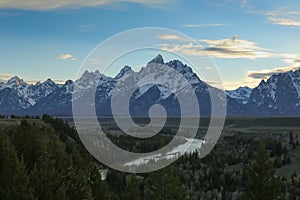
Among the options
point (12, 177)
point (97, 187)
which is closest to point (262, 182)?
point (97, 187)

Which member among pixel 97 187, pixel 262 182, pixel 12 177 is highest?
pixel 262 182

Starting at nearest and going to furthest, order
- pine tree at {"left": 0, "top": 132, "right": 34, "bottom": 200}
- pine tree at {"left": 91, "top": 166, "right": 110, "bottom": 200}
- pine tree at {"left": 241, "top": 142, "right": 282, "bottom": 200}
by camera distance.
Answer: pine tree at {"left": 241, "top": 142, "right": 282, "bottom": 200}
pine tree at {"left": 0, "top": 132, "right": 34, "bottom": 200}
pine tree at {"left": 91, "top": 166, "right": 110, "bottom": 200}

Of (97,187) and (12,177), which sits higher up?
(12,177)

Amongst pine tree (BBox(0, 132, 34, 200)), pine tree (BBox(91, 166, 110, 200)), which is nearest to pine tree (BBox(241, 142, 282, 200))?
pine tree (BBox(91, 166, 110, 200))

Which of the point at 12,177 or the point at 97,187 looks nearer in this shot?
the point at 12,177

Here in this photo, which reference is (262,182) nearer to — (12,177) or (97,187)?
(97,187)

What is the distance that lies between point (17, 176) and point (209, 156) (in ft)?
258

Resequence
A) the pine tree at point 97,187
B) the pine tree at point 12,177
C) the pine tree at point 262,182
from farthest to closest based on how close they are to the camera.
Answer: the pine tree at point 97,187, the pine tree at point 12,177, the pine tree at point 262,182

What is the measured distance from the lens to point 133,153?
15525cm

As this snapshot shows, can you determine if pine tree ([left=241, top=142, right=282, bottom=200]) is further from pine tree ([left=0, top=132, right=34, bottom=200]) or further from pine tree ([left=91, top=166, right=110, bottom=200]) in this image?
pine tree ([left=0, top=132, right=34, bottom=200])

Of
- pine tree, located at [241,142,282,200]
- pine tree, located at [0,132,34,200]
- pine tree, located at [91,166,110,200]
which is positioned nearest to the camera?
pine tree, located at [241,142,282,200]

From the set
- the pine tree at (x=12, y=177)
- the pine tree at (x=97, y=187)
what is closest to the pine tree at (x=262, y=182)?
the pine tree at (x=97, y=187)

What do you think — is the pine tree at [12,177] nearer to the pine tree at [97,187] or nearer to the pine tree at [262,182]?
the pine tree at [97,187]

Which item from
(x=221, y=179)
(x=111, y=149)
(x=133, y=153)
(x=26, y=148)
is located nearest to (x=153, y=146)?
(x=133, y=153)
